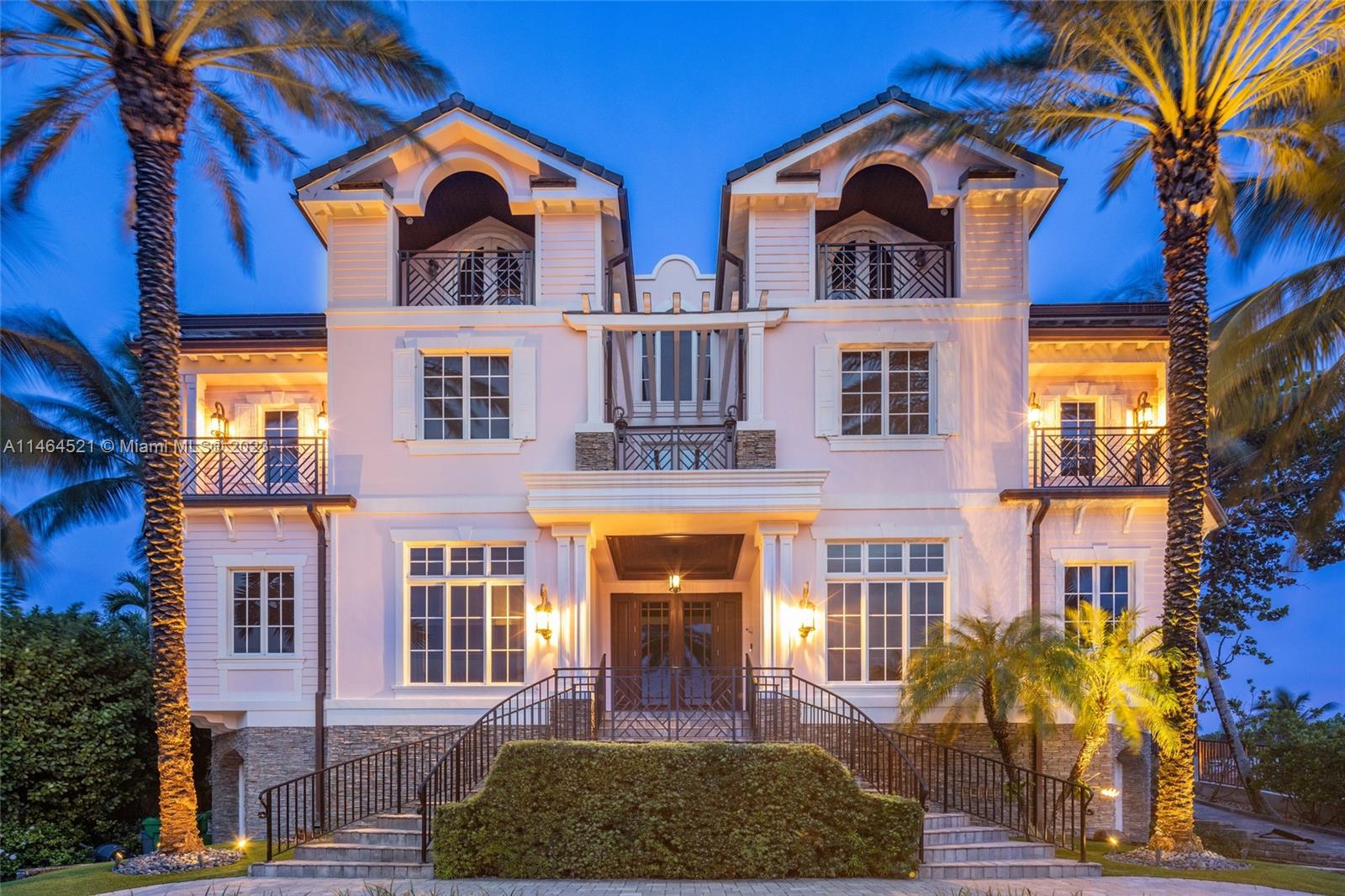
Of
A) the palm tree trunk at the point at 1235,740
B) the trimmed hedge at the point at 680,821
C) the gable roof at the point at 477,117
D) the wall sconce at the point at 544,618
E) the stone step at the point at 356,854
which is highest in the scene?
the gable roof at the point at 477,117

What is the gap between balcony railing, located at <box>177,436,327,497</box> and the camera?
15.4m

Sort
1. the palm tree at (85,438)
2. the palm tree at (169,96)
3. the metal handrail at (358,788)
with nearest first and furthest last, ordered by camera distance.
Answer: the palm tree at (169,96)
the metal handrail at (358,788)
the palm tree at (85,438)

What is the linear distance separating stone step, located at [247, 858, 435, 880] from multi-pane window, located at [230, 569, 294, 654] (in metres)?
4.22

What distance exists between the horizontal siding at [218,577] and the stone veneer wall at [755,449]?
22.5 ft

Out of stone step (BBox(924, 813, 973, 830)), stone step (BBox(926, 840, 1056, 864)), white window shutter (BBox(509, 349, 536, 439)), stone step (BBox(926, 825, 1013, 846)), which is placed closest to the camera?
stone step (BBox(926, 840, 1056, 864))

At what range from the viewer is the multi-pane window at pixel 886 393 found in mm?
15312

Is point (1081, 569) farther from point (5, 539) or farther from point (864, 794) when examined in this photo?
point (5, 539)

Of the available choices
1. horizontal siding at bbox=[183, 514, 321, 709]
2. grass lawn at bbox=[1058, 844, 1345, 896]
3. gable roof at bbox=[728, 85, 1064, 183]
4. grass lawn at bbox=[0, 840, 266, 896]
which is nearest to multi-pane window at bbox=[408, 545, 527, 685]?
horizontal siding at bbox=[183, 514, 321, 709]

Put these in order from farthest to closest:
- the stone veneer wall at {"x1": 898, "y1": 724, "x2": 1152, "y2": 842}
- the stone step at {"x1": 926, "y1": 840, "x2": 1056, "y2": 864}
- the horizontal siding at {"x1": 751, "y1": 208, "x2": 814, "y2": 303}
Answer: the horizontal siding at {"x1": 751, "y1": 208, "x2": 814, "y2": 303} → the stone veneer wall at {"x1": 898, "y1": 724, "x2": 1152, "y2": 842} → the stone step at {"x1": 926, "y1": 840, "x2": 1056, "y2": 864}

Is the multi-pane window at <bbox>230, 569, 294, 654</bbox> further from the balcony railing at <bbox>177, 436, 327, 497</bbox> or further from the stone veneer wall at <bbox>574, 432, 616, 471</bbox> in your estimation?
the stone veneer wall at <bbox>574, 432, 616, 471</bbox>

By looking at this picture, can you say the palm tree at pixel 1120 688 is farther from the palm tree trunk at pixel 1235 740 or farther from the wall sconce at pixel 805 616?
→ the palm tree trunk at pixel 1235 740

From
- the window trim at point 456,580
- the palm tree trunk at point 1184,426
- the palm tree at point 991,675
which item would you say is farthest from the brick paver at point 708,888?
the window trim at point 456,580

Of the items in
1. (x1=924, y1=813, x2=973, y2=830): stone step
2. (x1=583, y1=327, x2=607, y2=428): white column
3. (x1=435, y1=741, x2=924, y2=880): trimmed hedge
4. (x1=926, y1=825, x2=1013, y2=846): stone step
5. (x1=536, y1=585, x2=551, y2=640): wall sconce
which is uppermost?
(x1=583, y1=327, x2=607, y2=428): white column

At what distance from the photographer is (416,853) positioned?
37.7 ft
